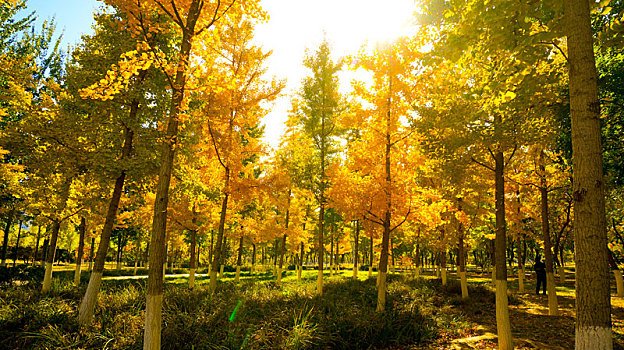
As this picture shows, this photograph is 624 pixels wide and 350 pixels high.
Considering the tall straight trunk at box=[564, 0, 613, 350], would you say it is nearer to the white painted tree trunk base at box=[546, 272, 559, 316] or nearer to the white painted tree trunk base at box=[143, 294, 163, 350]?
the white painted tree trunk base at box=[143, 294, 163, 350]

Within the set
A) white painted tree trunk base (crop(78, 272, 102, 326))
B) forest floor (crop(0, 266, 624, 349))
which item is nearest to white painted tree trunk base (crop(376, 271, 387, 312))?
forest floor (crop(0, 266, 624, 349))

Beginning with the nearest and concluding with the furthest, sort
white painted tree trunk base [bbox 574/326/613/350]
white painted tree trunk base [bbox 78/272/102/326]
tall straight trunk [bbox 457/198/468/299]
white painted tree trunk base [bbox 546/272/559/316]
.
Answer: white painted tree trunk base [bbox 574/326/613/350] → white painted tree trunk base [bbox 78/272/102/326] → white painted tree trunk base [bbox 546/272/559/316] → tall straight trunk [bbox 457/198/468/299]

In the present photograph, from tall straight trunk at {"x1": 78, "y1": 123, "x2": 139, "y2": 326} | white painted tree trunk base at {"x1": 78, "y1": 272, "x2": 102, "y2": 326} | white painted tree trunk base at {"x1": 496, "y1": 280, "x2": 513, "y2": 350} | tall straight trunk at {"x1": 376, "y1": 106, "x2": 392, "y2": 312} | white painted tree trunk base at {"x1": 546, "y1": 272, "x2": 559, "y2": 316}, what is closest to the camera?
white painted tree trunk base at {"x1": 496, "y1": 280, "x2": 513, "y2": 350}

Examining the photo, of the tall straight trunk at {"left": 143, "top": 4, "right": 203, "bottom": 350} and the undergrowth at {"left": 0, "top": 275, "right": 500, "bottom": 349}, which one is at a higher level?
the tall straight trunk at {"left": 143, "top": 4, "right": 203, "bottom": 350}

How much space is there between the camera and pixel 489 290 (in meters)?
14.1

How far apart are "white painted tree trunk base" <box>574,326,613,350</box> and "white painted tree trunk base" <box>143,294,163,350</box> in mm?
5370

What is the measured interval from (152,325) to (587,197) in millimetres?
6026

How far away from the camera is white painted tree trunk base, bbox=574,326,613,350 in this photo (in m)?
3.02

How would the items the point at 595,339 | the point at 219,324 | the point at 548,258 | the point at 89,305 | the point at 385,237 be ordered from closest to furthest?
the point at 595,339
the point at 219,324
the point at 89,305
the point at 385,237
the point at 548,258

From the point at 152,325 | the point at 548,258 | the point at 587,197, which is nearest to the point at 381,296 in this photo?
the point at 548,258

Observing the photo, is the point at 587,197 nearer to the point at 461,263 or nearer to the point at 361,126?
the point at 361,126

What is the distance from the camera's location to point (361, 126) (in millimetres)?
9883

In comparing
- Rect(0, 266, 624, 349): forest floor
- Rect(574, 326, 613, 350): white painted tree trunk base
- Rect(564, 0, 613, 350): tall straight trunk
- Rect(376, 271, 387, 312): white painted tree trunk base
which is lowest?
Rect(0, 266, 624, 349): forest floor

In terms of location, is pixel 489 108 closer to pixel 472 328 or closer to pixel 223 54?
pixel 472 328
